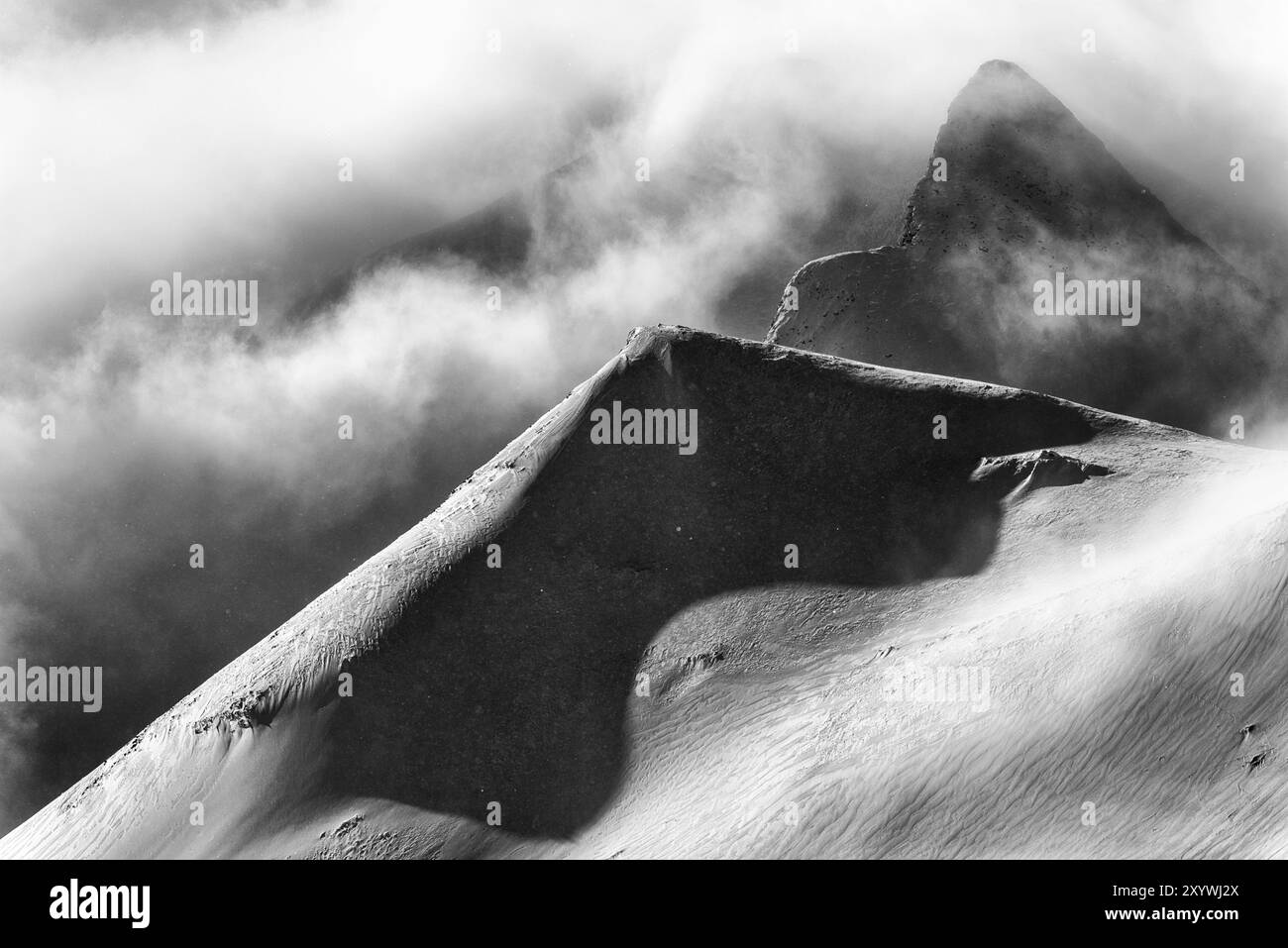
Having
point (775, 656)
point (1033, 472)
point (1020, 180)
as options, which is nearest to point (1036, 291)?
point (1020, 180)

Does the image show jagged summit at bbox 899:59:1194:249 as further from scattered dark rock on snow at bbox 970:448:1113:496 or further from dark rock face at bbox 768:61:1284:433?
scattered dark rock on snow at bbox 970:448:1113:496

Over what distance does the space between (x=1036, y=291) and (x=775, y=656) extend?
93.5ft

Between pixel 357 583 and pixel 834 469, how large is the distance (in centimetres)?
1156

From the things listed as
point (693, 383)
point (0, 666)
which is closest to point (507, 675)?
point (693, 383)

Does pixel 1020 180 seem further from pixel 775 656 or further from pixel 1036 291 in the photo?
pixel 775 656

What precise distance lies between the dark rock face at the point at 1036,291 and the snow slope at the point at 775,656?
51.1ft

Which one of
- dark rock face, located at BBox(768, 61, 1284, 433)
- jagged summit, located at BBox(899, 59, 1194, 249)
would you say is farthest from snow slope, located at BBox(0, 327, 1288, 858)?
jagged summit, located at BBox(899, 59, 1194, 249)

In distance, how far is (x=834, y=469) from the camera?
119 ft

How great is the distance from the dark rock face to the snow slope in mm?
15587

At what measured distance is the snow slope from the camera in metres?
27.0

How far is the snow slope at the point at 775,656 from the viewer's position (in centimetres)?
2702

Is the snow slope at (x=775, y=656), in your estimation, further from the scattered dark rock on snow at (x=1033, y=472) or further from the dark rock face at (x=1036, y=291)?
the dark rock face at (x=1036, y=291)

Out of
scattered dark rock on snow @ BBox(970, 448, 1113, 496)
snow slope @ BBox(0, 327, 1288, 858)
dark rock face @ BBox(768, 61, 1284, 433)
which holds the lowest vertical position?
snow slope @ BBox(0, 327, 1288, 858)

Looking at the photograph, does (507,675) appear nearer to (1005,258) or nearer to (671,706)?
(671,706)
